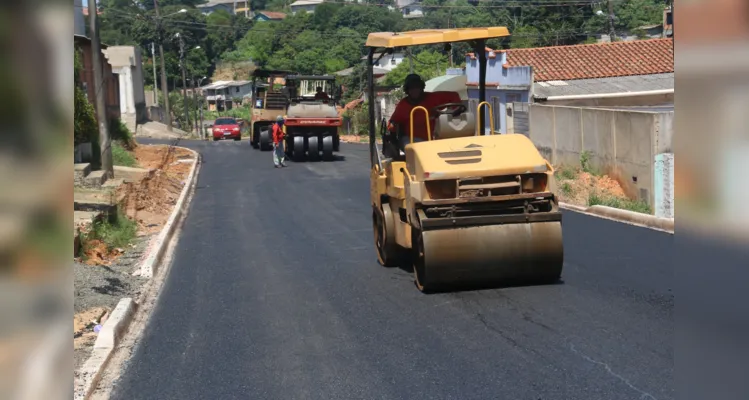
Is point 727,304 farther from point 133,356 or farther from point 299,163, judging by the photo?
point 299,163

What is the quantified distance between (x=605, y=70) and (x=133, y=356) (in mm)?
30646

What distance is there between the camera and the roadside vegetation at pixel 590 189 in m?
17.2

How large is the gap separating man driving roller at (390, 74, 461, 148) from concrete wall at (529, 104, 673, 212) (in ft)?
23.7

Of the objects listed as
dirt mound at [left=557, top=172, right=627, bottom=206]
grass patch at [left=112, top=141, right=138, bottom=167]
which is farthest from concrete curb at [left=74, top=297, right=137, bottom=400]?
grass patch at [left=112, top=141, right=138, bottom=167]

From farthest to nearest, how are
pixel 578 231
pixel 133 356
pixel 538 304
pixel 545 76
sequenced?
pixel 545 76
pixel 578 231
pixel 538 304
pixel 133 356

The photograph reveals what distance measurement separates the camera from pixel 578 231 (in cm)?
1323

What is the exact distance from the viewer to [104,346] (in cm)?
754

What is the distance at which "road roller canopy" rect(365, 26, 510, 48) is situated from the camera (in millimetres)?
9406

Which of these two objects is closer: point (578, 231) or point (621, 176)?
point (578, 231)

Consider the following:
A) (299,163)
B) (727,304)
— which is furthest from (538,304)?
(299,163)

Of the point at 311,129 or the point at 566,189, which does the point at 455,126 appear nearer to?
the point at 566,189

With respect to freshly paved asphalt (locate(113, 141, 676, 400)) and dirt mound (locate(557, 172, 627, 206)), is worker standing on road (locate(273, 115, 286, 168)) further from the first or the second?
freshly paved asphalt (locate(113, 141, 676, 400))

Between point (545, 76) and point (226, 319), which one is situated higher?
point (545, 76)

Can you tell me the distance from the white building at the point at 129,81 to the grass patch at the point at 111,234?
137ft
